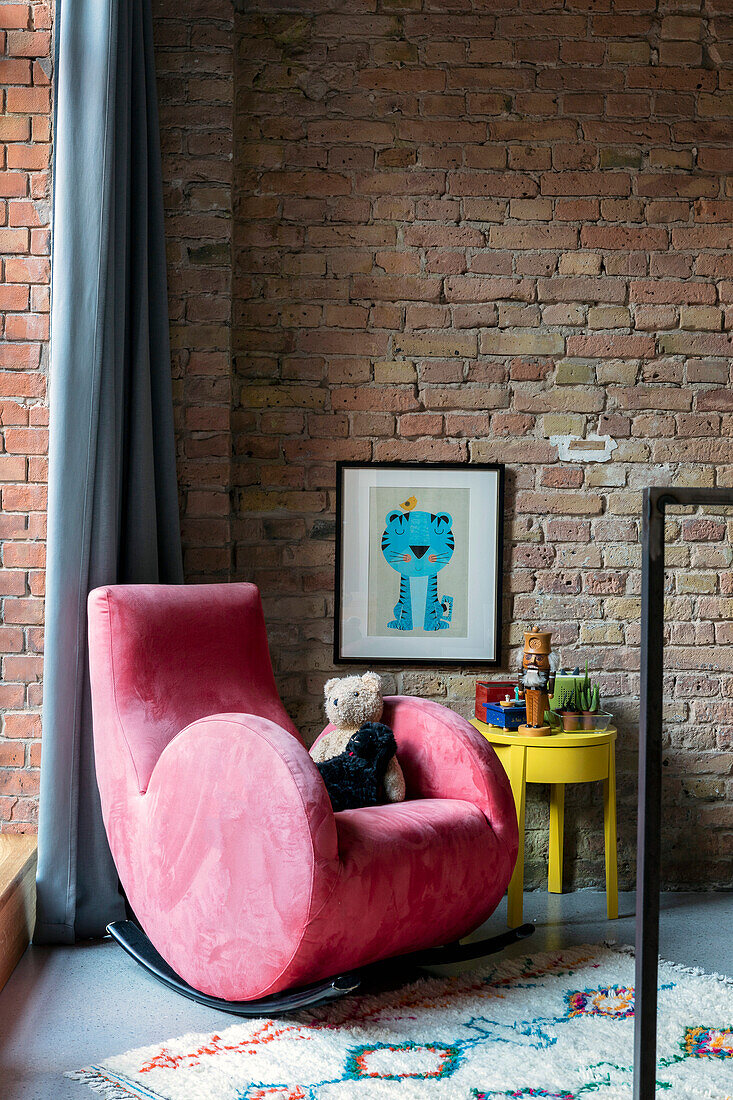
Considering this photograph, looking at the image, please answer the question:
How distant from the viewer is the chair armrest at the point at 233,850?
1739 millimetres

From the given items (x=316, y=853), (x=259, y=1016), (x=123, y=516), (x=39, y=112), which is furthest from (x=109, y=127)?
(x=259, y=1016)

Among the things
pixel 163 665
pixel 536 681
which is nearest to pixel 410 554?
pixel 536 681

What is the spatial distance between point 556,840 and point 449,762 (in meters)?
0.81

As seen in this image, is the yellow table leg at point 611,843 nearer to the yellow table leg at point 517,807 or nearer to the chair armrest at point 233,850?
the yellow table leg at point 517,807

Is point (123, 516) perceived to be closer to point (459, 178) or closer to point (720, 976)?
point (459, 178)

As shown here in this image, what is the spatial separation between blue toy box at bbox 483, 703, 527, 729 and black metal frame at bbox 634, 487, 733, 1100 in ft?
5.49

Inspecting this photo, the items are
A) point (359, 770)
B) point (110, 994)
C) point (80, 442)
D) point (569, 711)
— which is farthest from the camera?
point (569, 711)

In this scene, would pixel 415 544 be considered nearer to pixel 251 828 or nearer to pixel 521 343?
pixel 521 343

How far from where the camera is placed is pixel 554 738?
256 centimetres

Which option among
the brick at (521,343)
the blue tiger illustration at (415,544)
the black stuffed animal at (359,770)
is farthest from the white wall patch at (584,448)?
the black stuffed animal at (359,770)

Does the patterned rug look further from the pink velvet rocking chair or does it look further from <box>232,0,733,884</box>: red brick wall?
<box>232,0,733,884</box>: red brick wall

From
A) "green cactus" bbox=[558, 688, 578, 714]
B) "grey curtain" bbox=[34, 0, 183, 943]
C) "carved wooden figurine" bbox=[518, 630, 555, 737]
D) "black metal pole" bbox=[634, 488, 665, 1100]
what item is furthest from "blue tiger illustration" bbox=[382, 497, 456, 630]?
"black metal pole" bbox=[634, 488, 665, 1100]

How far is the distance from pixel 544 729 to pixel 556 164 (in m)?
1.76

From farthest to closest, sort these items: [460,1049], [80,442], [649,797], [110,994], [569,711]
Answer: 1. [569,711]
2. [80,442]
3. [110,994]
4. [460,1049]
5. [649,797]
